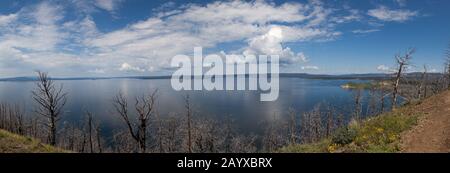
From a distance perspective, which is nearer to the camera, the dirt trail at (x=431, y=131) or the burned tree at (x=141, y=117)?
the dirt trail at (x=431, y=131)

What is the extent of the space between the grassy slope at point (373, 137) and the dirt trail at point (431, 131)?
516mm

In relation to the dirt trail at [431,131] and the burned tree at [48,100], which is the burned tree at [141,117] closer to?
the burned tree at [48,100]

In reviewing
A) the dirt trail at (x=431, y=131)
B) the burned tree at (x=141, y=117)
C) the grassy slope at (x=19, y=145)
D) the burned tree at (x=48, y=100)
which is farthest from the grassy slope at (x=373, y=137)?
the burned tree at (x=48, y=100)

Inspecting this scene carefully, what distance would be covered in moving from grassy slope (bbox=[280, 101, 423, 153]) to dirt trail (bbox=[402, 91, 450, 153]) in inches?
20.3

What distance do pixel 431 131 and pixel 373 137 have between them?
331 cm

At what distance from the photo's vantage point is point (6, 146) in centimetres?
1875

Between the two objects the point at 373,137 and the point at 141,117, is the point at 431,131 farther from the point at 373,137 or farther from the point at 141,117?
the point at 141,117

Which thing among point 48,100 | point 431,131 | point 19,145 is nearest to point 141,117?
point 48,100

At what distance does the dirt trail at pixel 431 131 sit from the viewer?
16.6 meters

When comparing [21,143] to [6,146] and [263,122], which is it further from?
[263,122]
